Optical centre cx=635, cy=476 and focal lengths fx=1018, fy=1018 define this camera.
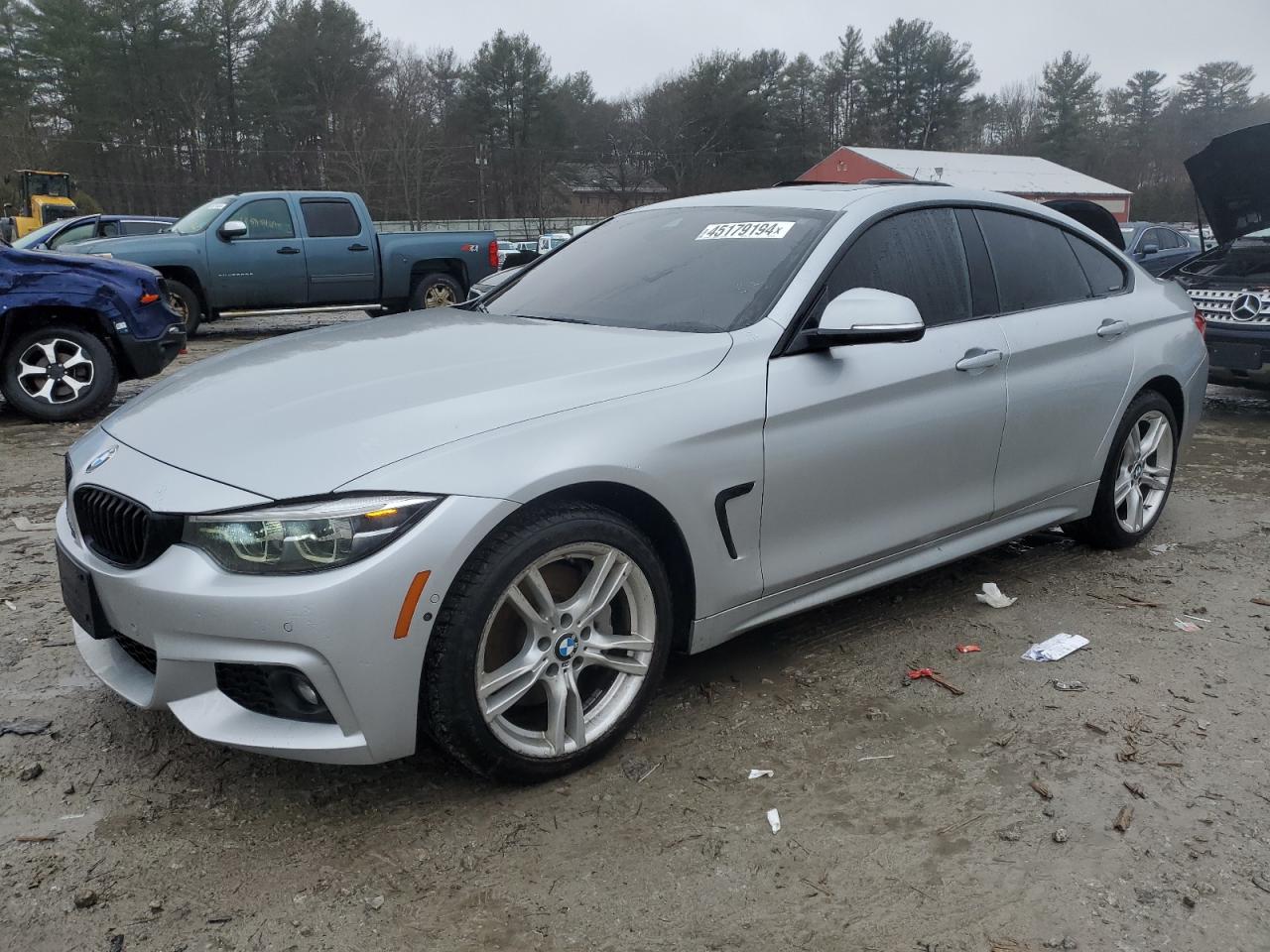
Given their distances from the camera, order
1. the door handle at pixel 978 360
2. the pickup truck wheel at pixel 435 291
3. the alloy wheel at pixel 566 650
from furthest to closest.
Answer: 1. the pickup truck wheel at pixel 435 291
2. the door handle at pixel 978 360
3. the alloy wheel at pixel 566 650

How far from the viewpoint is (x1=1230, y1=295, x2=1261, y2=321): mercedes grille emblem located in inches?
318

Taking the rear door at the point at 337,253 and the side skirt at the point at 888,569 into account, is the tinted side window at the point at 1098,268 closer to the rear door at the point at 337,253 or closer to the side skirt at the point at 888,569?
the side skirt at the point at 888,569

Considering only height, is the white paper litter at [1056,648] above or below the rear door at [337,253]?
below

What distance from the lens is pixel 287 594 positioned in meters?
2.25

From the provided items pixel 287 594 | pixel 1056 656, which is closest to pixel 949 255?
pixel 1056 656

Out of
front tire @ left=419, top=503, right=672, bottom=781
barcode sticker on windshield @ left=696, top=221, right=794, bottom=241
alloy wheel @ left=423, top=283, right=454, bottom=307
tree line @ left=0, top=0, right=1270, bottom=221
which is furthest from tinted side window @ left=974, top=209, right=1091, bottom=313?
tree line @ left=0, top=0, right=1270, bottom=221

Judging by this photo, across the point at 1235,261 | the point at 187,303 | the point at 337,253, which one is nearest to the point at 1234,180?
the point at 1235,261

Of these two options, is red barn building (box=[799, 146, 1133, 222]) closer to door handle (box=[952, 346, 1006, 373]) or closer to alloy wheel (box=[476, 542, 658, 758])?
door handle (box=[952, 346, 1006, 373])

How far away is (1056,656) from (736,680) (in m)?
1.17

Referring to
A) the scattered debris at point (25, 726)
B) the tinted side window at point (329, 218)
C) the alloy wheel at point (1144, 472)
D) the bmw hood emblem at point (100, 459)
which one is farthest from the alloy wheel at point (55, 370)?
the alloy wheel at point (1144, 472)

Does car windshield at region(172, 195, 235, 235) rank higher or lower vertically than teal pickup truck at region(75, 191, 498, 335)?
higher

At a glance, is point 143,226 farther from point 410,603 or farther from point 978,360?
point 410,603

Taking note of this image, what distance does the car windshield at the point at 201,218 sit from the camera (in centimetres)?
1317

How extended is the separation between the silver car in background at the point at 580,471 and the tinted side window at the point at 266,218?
1044 centimetres
